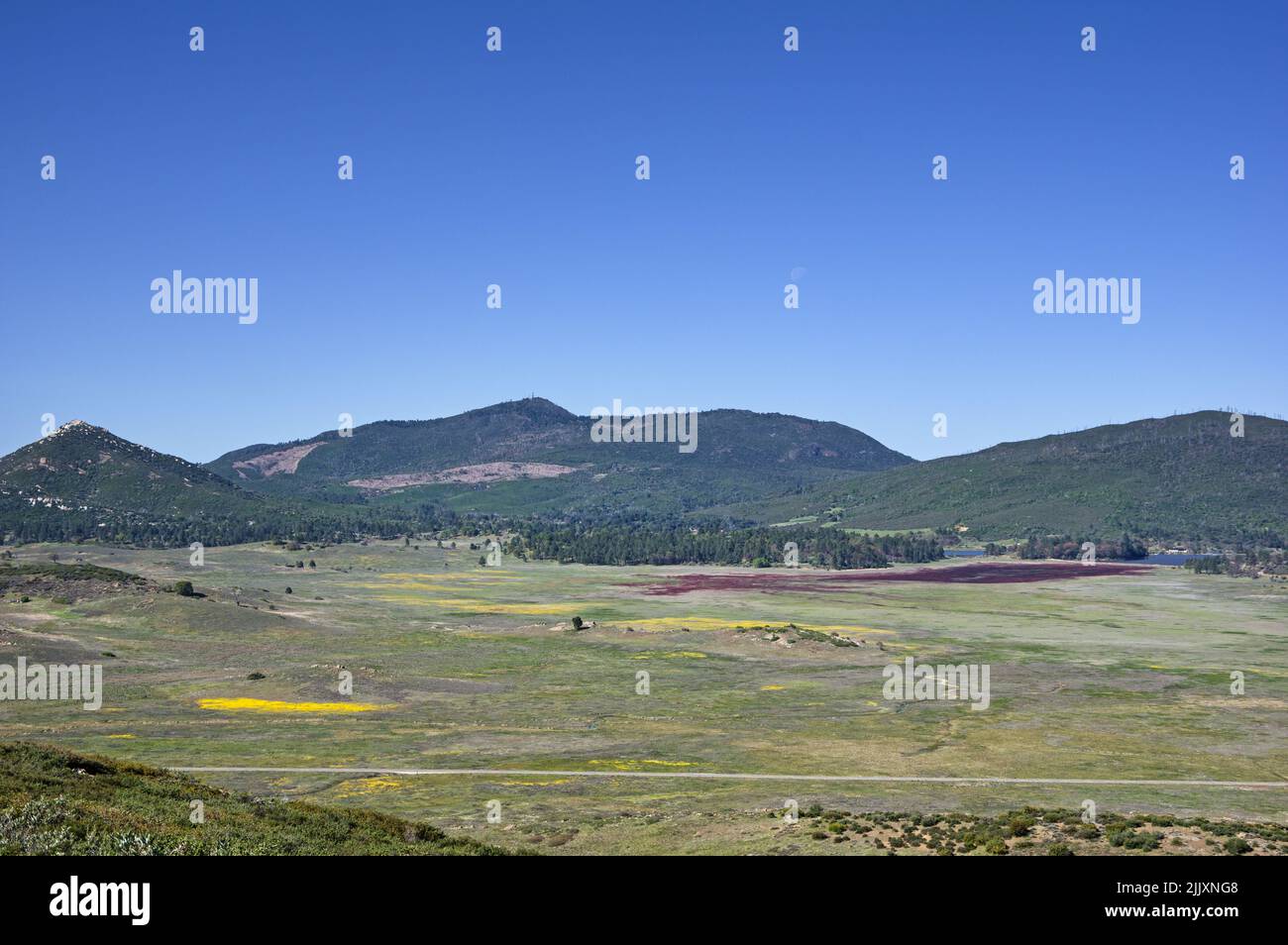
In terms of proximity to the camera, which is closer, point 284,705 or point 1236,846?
point 1236,846

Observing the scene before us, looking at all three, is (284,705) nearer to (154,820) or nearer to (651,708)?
(651,708)

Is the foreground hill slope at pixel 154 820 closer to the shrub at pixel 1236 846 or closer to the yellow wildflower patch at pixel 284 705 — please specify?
the shrub at pixel 1236 846

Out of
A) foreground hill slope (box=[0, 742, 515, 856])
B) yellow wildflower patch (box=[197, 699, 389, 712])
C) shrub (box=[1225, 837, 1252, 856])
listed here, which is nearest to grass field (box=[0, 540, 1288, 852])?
yellow wildflower patch (box=[197, 699, 389, 712])

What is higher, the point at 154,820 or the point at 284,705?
the point at 154,820

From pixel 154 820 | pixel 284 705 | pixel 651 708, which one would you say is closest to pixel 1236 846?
pixel 154 820

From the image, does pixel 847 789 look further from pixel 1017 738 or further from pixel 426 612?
pixel 426 612
